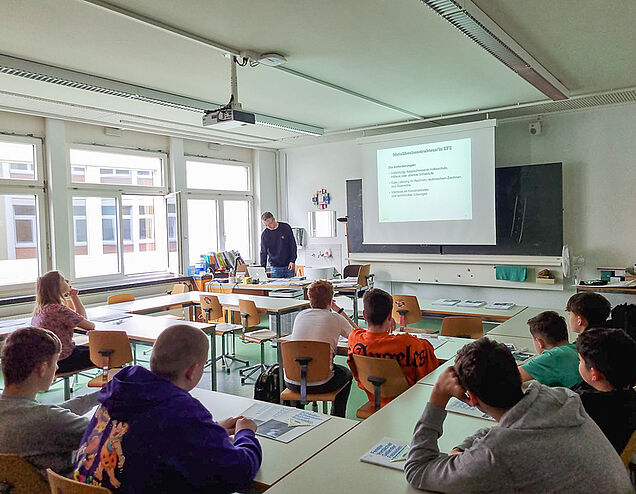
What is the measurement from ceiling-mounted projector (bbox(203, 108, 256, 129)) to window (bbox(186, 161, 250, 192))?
3.93 meters

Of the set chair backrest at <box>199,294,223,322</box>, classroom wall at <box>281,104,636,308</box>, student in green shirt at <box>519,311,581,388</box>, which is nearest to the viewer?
student in green shirt at <box>519,311,581,388</box>

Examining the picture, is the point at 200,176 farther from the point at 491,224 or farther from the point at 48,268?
the point at 491,224

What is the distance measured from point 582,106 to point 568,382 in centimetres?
573

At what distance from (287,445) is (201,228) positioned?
293 inches

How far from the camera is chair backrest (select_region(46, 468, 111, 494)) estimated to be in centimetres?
147

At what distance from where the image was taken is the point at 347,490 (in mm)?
1618

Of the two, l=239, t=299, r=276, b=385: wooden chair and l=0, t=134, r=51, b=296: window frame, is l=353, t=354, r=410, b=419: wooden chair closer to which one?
l=239, t=299, r=276, b=385: wooden chair

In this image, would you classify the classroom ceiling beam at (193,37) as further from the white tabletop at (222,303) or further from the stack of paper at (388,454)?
the stack of paper at (388,454)

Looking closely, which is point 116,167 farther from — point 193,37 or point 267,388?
point 267,388

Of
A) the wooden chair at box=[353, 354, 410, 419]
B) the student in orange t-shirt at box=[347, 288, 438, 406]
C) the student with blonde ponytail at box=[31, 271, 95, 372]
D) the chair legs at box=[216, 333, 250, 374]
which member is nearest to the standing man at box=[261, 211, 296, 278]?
the chair legs at box=[216, 333, 250, 374]

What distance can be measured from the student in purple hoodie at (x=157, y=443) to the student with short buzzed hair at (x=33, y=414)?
1.04 ft

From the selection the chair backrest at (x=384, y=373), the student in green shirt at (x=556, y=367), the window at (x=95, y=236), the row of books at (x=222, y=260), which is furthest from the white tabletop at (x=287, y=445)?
the row of books at (x=222, y=260)

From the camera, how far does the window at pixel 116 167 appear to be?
7211 millimetres

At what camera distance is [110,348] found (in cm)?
392
